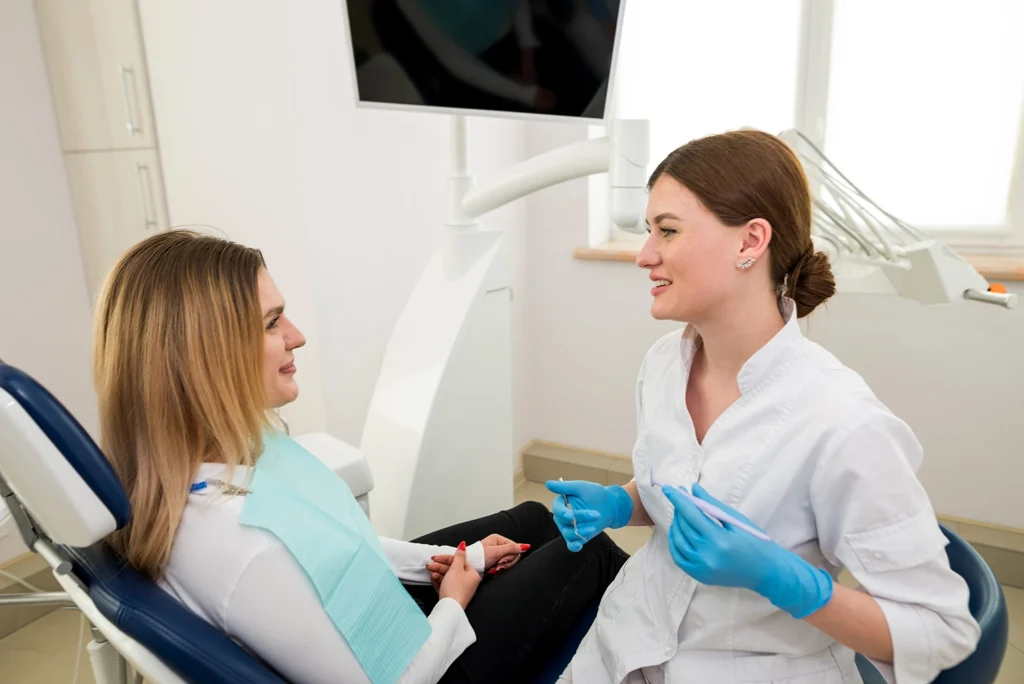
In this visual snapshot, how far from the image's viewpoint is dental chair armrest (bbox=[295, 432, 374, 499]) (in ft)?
4.47

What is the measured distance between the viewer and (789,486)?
85 centimetres

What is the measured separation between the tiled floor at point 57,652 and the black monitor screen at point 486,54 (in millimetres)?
1558

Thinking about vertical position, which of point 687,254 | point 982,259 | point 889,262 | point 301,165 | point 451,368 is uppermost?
point 301,165

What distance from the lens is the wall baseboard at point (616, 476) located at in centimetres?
207

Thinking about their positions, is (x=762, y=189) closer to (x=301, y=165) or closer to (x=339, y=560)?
(x=339, y=560)

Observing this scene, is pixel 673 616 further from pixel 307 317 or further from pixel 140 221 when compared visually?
pixel 140 221

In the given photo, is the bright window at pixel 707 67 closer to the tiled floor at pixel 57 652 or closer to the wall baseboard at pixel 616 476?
the wall baseboard at pixel 616 476

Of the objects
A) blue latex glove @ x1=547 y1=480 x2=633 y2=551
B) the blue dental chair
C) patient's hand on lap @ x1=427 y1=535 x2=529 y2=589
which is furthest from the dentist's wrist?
patient's hand on lap @ x1=427 y1=535 x2=529 y2=589

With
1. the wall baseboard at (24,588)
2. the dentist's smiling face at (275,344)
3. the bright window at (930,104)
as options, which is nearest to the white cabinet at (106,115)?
the wall baseboard at (24,588)

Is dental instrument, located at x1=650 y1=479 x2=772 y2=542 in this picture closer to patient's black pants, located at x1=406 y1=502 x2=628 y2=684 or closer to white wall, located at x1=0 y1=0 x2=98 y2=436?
patient's black pants, located at x1=406 y1=502 x2=628 y2=684

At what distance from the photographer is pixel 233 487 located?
2.81ft

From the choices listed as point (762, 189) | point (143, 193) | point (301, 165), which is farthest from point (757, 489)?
point (143, 193)

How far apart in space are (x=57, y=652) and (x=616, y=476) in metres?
1.89

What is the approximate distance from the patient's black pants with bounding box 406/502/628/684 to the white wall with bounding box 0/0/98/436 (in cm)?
148
